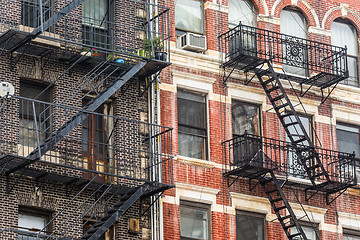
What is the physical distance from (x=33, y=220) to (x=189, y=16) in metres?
8.88

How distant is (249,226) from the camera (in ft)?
117

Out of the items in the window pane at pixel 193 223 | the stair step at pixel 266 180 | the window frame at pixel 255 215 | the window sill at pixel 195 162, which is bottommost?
the window pane at pixel 193 223

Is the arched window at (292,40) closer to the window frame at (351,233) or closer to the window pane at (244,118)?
the window pane at (244,118)

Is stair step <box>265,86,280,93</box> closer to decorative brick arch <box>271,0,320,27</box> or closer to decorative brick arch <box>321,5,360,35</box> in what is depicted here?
decorative brick arch <box>271,0,320,27</box>

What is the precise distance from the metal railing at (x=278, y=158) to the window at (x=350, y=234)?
5.06 ft

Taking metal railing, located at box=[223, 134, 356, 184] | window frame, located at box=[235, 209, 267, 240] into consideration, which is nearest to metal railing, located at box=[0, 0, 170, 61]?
metal railing, located at box=[223, 134, 356, 184]

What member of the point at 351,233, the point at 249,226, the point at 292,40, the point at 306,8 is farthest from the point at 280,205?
the point at 306,8

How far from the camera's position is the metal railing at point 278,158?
35.4 meters

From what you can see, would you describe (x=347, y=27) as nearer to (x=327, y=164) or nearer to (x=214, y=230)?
(x=327, y=164)

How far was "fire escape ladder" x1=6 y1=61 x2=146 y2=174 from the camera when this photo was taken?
30.7 metres

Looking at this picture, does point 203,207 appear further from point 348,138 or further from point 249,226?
point 348,138

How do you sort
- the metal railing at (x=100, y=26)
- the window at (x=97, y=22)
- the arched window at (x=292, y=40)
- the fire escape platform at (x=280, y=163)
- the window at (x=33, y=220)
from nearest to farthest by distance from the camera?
the window at (x=33, y=220) < the metal railing at (x=100, y=26) < the window at (x=97, y=22) < the fire escape platform at (x=280, y=163) < the arched window at (x=292, y=40)

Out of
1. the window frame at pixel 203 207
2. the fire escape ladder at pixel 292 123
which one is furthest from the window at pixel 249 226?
the fire escape ladder at pixel 292 123

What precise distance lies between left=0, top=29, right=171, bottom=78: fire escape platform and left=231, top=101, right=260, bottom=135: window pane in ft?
11.1
